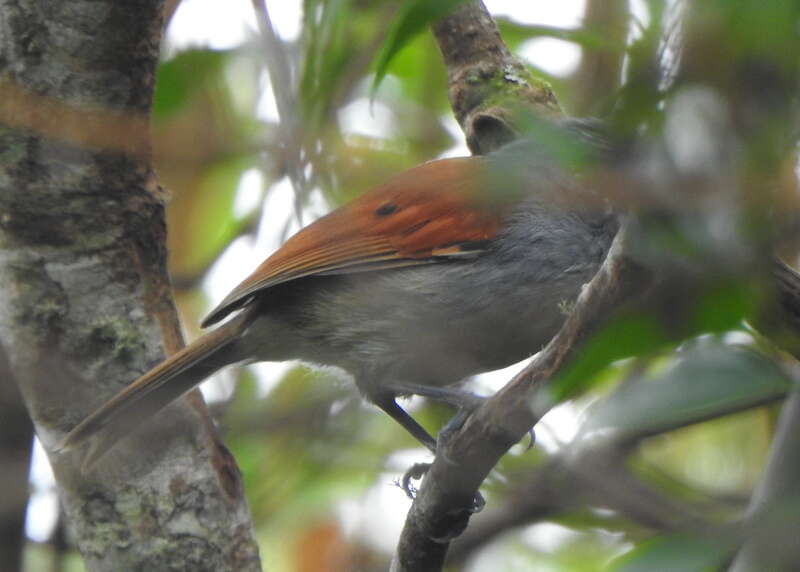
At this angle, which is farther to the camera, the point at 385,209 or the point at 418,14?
the point at 385,209

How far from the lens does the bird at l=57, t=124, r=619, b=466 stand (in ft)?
12.3

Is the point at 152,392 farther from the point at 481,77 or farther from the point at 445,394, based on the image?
the point at 481,77

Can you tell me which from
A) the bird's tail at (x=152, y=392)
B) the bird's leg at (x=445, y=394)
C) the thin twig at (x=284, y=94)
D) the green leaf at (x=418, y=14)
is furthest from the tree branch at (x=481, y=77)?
the green leaf at (x=418, y=14)

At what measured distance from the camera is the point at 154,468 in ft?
11.3

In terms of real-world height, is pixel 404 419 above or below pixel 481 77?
below

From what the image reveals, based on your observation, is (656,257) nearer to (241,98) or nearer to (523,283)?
(523,283)

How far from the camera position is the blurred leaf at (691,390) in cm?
104

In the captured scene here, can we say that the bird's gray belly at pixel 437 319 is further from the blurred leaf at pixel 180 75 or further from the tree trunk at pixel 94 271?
the blurred leaf at pixel 180 75

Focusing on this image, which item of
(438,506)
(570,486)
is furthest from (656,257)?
(438,506)

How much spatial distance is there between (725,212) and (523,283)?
2.80m

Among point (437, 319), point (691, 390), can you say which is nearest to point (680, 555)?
point (691, 390)

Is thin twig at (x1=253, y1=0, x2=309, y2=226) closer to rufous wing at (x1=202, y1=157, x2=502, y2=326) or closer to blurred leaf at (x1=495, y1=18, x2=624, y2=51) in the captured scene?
blurred leaf at (x1=495, y1=18, x2=624, y2=51)

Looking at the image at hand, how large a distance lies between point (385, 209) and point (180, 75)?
940mm

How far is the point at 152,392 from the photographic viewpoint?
3.61m
